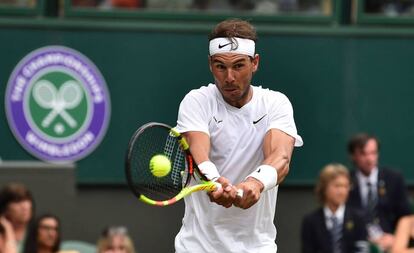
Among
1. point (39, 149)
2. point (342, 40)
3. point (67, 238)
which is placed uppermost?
point (342, 40)

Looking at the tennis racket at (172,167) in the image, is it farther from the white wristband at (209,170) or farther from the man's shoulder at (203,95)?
the man's shoulder at (203,95)

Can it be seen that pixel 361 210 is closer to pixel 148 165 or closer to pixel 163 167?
pixel 148 165

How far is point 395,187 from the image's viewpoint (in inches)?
417

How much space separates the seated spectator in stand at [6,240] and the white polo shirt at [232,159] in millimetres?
2663

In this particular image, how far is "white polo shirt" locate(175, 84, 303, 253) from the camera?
277 inches

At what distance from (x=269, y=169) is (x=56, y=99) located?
4.79 m

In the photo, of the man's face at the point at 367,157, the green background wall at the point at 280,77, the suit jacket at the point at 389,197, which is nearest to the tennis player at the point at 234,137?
the man's face at the point at 367,157

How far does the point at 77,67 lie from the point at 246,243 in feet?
14.9

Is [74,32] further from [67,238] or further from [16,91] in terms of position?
[67,238]

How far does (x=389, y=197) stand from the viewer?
417 inches

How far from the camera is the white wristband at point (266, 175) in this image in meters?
6.73

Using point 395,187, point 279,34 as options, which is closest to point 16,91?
point 279,34

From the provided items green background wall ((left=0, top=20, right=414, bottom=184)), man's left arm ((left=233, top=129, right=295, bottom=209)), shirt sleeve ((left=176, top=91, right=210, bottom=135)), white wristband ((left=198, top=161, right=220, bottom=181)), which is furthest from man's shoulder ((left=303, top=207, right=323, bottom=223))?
white wristband ((left=198, top=161, right=220, bottom=181))

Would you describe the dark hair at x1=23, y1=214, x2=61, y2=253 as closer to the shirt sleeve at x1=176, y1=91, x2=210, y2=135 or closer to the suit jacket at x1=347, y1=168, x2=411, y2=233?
the suit jacket at x1=347, y1=168, x2=411, y2=233
